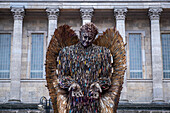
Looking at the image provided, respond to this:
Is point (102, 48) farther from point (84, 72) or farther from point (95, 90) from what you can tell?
point (95, 90)

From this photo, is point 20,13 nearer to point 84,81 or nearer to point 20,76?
point 20,76

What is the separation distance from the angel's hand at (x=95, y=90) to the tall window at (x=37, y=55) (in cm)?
2744

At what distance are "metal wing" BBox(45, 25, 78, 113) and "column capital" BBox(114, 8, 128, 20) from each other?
87.0 feet

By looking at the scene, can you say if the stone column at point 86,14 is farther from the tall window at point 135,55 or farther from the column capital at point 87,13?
the tall window at point 135,55

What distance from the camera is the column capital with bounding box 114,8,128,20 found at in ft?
104

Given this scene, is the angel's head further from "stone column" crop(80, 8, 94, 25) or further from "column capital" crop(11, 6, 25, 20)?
"column capital" crop(11, 6, 25, 20)

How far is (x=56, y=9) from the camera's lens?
31859 mm

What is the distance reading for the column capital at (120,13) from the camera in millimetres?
31812

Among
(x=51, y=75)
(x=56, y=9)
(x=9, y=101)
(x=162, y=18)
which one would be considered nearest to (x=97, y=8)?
(x=56, y=9)

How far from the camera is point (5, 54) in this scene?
108ft

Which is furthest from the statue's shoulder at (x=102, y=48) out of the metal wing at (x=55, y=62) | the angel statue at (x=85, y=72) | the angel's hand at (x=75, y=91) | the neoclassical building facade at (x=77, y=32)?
the neoclassical building facade at (x=77, y=32)

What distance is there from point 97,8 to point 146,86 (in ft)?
26.7

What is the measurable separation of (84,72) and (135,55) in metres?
28.0

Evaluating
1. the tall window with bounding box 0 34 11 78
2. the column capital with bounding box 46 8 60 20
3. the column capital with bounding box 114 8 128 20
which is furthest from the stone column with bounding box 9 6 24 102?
the column capital with bounding box 114 8 128 20
